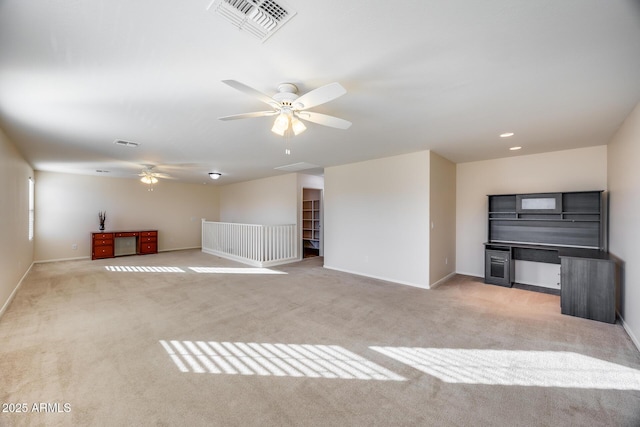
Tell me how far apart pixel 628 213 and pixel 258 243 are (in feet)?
20.7

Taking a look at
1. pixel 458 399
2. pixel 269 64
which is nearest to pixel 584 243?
pixel 458 399

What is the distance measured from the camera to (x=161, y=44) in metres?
1.71

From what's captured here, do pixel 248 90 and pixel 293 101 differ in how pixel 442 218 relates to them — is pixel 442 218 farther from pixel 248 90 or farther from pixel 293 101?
pixel 248 90

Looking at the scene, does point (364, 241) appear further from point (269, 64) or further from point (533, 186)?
point (269, 64)

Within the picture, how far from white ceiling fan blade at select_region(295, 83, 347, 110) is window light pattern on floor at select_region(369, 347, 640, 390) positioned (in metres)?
2.36

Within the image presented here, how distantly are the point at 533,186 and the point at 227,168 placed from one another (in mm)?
6483

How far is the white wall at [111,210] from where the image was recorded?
6.98m

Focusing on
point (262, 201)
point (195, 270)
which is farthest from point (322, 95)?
point (262, 201)

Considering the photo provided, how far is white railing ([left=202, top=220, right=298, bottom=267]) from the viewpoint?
21.7ft

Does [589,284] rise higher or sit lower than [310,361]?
higher

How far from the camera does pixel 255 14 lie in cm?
146

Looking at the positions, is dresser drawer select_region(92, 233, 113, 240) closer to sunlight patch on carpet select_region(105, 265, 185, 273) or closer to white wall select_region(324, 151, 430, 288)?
sunlight patch on carpet select_region(105, 265, 185, 273)

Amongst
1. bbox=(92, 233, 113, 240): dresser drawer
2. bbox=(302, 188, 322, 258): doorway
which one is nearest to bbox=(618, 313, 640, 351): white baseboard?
bbox=(302, 188, 322, 258): doorway

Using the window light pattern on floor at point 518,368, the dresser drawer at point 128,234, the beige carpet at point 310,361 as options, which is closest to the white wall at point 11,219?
the beige carpet at point 310,361
